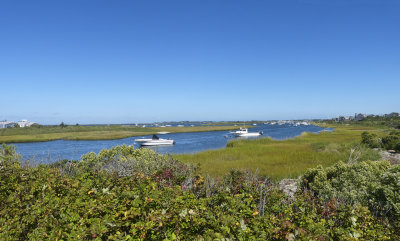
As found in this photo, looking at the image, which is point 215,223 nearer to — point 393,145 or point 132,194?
point 132,194

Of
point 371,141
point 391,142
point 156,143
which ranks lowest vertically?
point 156,143

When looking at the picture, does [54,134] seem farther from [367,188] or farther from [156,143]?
[367,188]

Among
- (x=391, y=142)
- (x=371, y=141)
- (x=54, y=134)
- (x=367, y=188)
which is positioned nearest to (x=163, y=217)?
(x=367, y=188)

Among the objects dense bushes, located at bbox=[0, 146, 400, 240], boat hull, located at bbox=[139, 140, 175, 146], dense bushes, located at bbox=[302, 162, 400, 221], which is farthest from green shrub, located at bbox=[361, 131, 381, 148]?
boat hull, located at bbox=[139, 140, 175, 146]

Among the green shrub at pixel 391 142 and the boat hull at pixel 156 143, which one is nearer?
the green shrub at pixel 391 142

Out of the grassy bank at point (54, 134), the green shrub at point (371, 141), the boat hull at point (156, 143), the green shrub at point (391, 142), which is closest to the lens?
the green shrub at point (391, 142)

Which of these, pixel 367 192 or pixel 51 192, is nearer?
pixel 51 192

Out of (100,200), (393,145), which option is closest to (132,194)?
(100,200)

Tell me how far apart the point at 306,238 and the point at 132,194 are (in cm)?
274

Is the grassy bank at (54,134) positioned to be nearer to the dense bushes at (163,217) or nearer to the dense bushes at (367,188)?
the dense bushes at (163,217)

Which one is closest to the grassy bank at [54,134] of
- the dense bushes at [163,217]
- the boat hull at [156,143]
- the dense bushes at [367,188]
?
the boat hull at [156,143]

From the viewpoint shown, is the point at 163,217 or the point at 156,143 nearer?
the point at 163,217

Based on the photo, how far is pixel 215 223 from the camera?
302 cm

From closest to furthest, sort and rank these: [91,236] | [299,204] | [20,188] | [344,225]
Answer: [91,236] < [344,225] < [299,204] < [20,188]
